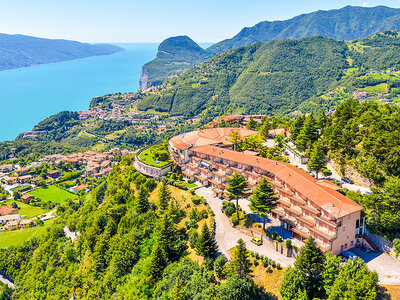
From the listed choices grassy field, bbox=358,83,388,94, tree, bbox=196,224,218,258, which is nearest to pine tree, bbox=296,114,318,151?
tree, bbox=196,224,218,258

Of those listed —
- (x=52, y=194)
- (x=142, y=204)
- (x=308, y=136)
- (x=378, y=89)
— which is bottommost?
(x=52, y=194)

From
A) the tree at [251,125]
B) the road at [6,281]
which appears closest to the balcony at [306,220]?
the tree at [251,125]

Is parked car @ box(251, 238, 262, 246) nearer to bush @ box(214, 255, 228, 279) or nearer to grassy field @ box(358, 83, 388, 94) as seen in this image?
bush @ box(214, 255, 228, 279)

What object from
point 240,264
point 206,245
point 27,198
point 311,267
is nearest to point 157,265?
point 206,245

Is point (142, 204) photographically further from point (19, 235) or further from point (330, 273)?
point (19, 235)

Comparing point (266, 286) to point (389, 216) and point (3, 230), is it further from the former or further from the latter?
point (3, 230)
